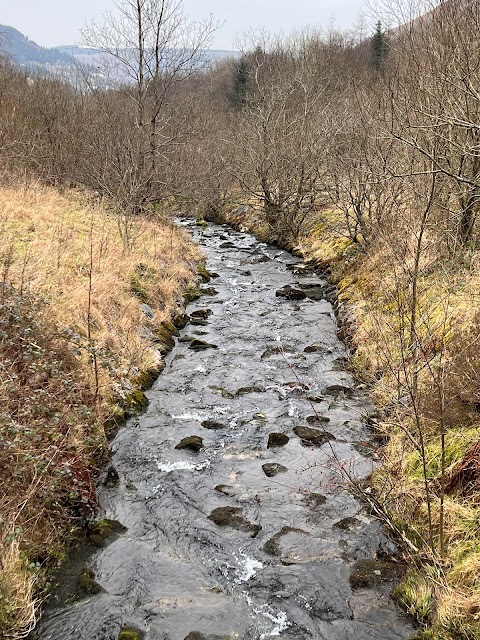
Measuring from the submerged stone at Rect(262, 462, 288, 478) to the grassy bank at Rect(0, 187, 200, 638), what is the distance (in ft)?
6.30

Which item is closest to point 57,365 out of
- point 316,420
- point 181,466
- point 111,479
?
point 111,479

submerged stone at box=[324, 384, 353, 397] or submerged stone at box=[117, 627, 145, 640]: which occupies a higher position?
submerged stone at box=[324, 384, 353, 397]

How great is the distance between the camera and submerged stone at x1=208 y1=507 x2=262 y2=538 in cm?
485

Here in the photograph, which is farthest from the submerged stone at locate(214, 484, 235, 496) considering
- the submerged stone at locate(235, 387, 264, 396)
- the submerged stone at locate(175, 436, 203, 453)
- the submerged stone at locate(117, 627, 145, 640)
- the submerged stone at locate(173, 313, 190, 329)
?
the submerged stone at locate(173, 313, 190, 329)

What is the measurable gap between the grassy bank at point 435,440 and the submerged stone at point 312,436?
0.71 metres

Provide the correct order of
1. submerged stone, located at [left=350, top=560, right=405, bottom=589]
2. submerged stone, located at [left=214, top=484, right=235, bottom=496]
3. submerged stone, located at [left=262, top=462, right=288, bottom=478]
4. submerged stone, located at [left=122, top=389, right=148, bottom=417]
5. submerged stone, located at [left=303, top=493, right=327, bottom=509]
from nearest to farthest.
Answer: submerged stone, located at [left=350, top=560, right=405, bottom=589]
submerged stone, located at [left=303, top=493, right=327, bottom=509]
submerged stone, located at [left=214, top=484, right=235, bottom=496]
submerged stone, located at [left=262, top=462, right=288, bottom=478]
submerged stone, located at [left=122, top=389, right=148, bottom=417]

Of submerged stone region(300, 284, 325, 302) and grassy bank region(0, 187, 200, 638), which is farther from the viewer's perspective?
submerged stone region(300, 284, 325, 302)

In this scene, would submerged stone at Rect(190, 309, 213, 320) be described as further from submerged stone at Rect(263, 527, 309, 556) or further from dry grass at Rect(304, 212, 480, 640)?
submerged stone at Rect(263, 527, 309, 556)

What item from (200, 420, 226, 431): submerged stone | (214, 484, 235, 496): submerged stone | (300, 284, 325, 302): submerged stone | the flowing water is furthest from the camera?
(300, 284, 325, 302): submerged stone

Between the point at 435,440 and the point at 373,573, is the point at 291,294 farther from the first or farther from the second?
the point at 373,573

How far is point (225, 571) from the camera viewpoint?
434cm

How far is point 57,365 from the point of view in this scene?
5.70 m

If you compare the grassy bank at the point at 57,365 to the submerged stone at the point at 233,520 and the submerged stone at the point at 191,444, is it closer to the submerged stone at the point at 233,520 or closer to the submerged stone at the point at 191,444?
the submerged stone at the point at 191,444

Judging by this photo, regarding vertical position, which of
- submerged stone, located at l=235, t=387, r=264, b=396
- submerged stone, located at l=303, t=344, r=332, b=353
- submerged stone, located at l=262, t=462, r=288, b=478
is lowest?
submerged stone, located at l=262, t=462, r=288, b=478
